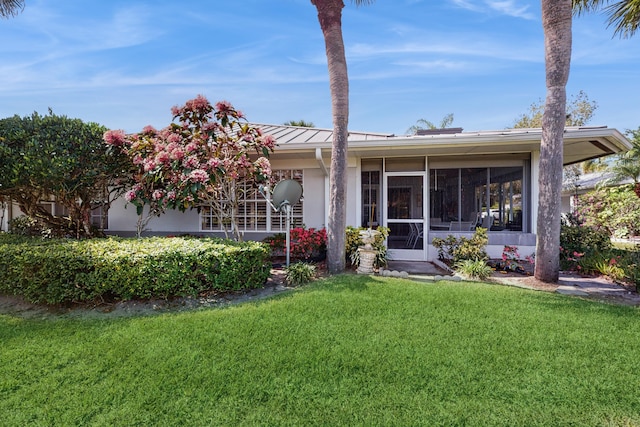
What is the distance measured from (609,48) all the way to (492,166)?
5.00 meters

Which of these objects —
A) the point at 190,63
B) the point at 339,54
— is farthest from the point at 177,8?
the point at 339,54

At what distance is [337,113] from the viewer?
22.1 feet

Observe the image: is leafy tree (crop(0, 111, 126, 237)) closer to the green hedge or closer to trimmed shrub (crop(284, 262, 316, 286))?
the green hedge

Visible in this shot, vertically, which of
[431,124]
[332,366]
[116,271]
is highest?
[431,124]

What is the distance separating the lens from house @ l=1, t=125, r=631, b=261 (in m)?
8.66

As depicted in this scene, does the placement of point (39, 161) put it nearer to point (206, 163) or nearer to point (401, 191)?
point (206, 163)

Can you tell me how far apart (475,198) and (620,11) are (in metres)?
6.21

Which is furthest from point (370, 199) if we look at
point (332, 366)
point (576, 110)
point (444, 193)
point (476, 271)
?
point (576, 110)

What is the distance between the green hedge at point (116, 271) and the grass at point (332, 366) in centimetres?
60

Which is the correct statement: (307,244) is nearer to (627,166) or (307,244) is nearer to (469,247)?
(469,247)

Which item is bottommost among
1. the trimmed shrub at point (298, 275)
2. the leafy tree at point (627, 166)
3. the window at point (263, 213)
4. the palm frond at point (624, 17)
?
the trimmed shrub at point (298, 275)

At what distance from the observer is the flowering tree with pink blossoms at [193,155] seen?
665 cm

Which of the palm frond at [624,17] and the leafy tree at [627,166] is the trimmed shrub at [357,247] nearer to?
the palm frond at [624,17]

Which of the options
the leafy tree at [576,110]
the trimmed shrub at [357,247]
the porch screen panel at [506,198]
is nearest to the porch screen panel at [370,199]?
the trimmed shrub at [357,247]
